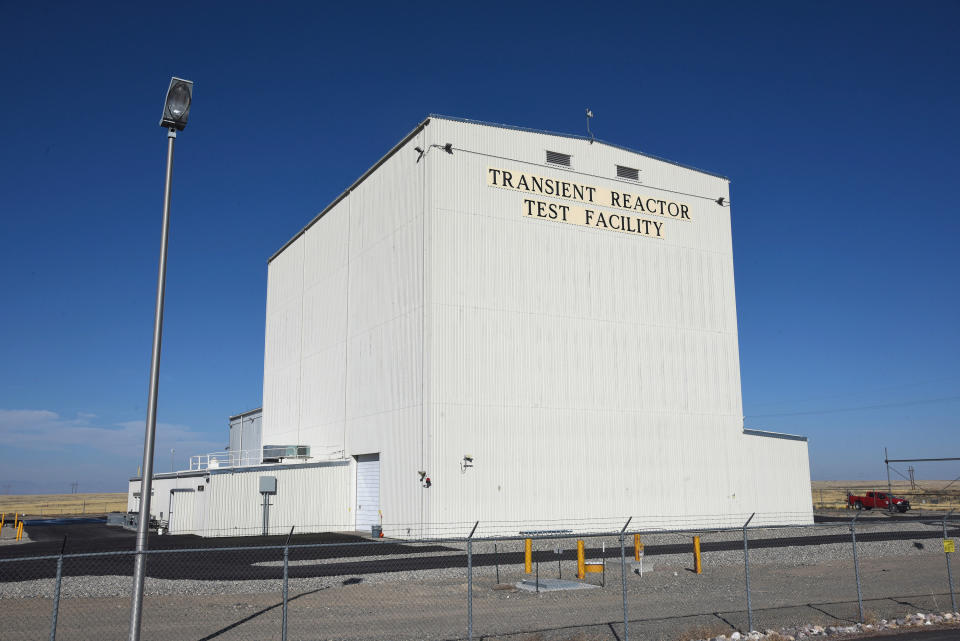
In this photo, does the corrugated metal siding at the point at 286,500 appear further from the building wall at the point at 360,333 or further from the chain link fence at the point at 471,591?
the chain link fence at the point at 471,591

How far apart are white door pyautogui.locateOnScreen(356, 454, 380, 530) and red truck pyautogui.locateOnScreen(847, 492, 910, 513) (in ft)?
140

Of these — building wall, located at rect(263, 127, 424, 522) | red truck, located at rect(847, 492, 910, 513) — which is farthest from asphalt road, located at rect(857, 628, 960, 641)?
red truck, located at rect(847, 492, 910, 513)

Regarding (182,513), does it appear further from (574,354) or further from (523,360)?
(574,354)

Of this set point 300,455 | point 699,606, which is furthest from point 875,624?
point 300,455

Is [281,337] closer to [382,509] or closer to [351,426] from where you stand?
[351,426]

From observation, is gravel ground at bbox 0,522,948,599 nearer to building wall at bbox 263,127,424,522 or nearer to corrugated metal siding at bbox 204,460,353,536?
building wall at bbox 263,127,424,522

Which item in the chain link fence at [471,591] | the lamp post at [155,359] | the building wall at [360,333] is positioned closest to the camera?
the lamp post at [155,359]

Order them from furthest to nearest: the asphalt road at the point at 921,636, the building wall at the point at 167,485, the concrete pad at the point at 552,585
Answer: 1. the building wall at the point at 167,485
2. the concrete pad at the point at 552,585
3. the asphalt road at the point at 921,636

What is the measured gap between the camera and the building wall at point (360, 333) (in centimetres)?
3509

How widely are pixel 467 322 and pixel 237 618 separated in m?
19.8

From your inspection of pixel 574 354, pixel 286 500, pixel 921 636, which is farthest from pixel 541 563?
pixel 286 500

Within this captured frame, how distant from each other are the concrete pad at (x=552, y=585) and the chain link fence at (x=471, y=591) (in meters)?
0.06

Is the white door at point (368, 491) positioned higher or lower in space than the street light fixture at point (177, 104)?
lower

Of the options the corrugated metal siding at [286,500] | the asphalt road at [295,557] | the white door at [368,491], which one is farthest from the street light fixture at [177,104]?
the corrugated metal siding at [286,500]
